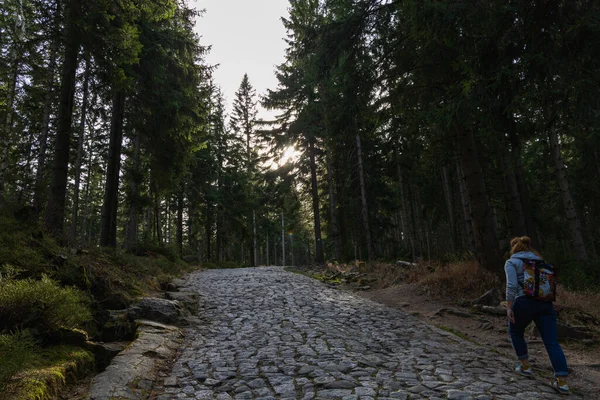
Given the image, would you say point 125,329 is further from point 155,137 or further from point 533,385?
point 155,137

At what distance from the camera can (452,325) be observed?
802 centimetres

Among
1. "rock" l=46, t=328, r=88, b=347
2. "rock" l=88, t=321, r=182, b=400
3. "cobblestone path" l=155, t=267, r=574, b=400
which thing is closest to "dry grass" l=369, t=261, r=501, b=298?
"cobblestone path" l=155, t=267, r=574, b=400

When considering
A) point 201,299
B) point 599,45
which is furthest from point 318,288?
point 599,45

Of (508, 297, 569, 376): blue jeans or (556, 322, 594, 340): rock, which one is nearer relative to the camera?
(508, 297, 569, 376): blue jeans

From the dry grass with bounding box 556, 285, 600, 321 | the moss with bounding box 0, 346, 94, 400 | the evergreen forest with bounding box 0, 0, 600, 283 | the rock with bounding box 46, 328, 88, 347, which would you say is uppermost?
the evergreen forest with bounding box 0, 0, 600, 283

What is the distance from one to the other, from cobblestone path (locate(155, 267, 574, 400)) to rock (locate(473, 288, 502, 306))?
1.78m

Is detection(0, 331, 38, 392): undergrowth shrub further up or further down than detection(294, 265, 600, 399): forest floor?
further up

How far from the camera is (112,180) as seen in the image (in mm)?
→ 14406

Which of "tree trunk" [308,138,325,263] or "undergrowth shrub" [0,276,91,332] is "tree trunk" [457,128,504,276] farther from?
"tree trunk" [308,138,325,263]

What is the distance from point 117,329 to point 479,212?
32.5 ft

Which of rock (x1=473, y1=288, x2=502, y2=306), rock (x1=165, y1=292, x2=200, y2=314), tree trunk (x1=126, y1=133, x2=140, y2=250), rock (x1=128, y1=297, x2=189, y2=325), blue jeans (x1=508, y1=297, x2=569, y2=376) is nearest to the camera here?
blue jeans (x1=508, y1=297, x2=569, y2=376)

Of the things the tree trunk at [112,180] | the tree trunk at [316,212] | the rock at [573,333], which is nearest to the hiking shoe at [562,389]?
the rock at [573,333]

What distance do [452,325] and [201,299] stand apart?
728cm

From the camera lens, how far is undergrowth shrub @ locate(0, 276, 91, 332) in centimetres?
438
